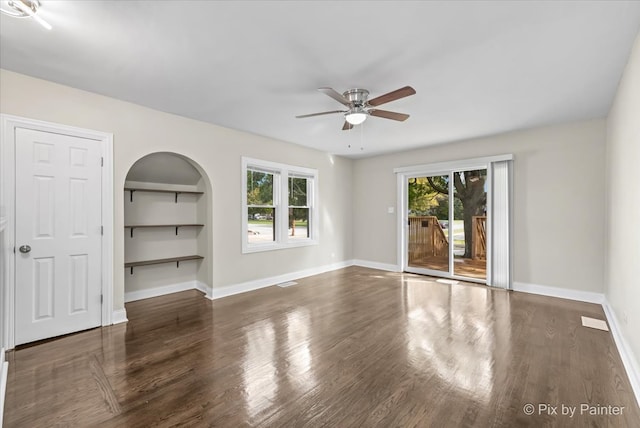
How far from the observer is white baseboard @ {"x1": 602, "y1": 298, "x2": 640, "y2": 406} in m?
2.10

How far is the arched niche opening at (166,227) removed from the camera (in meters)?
4.29

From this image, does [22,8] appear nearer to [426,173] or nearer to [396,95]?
[396,95]

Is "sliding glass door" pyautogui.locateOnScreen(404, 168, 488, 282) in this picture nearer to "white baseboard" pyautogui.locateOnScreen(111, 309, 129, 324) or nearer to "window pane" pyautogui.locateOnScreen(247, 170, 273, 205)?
"window pane" pyautogui.locateOnScreen(247, 170, 273, 205)

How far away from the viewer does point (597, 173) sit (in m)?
4.04

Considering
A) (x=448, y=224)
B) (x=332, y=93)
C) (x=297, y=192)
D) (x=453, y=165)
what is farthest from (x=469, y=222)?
(x=332, y=93)

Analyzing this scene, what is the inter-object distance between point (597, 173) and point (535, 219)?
961mm

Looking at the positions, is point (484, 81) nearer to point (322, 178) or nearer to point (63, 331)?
point (322, 178)

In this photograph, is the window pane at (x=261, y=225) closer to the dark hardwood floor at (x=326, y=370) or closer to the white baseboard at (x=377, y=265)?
the dark hardwood floor at (x=326, y=370)

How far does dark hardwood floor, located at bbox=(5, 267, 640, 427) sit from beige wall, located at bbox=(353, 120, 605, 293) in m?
0.66

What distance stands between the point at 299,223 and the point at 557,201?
14.2 ft

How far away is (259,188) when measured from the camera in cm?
516

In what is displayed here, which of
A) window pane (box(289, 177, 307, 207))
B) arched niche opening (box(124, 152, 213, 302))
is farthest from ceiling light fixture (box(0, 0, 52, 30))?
window pane (box(289, 177, 307, 207))

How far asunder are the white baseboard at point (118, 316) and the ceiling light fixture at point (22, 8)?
9.53 feet

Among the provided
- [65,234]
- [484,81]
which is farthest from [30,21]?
[484,81]
